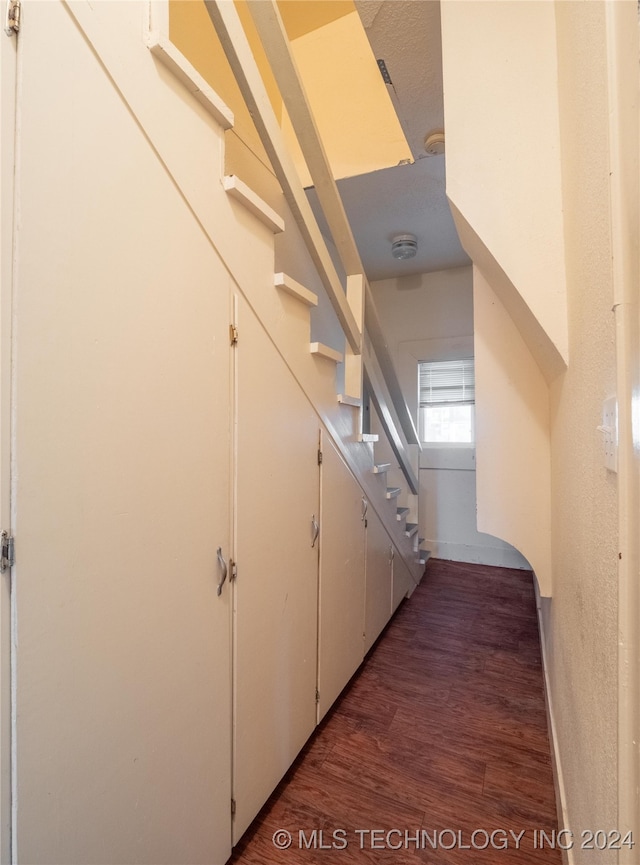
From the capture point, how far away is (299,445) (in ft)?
4.86

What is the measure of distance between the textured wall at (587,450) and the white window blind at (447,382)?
2.97 meters

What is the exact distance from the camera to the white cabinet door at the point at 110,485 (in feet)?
2.19

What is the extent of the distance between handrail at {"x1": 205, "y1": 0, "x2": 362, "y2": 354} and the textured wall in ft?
2.86

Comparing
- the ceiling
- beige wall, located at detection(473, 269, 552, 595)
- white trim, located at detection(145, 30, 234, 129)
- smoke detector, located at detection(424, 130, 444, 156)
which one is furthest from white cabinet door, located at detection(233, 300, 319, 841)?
smoke detector, located at detection(424, 130, 444, 156)

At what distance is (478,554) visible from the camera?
3934 millimetres

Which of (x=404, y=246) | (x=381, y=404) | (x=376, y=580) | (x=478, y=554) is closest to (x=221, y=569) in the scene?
(x=376, y=580)

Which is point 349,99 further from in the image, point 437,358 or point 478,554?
point 478,554

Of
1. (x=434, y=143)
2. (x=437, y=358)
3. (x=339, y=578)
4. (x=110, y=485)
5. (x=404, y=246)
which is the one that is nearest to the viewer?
(x=110, y=485)

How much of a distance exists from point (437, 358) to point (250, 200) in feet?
10.9

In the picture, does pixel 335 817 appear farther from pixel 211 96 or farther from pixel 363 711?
pixel 211 96

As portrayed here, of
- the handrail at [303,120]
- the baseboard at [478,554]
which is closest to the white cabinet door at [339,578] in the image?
the handrail at [303,120]

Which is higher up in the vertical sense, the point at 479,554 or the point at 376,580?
the point at 376,580

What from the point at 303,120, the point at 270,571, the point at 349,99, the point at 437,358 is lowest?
the point at 270,571

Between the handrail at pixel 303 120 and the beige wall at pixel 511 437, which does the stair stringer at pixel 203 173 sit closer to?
the handrail at pixel 303 120
